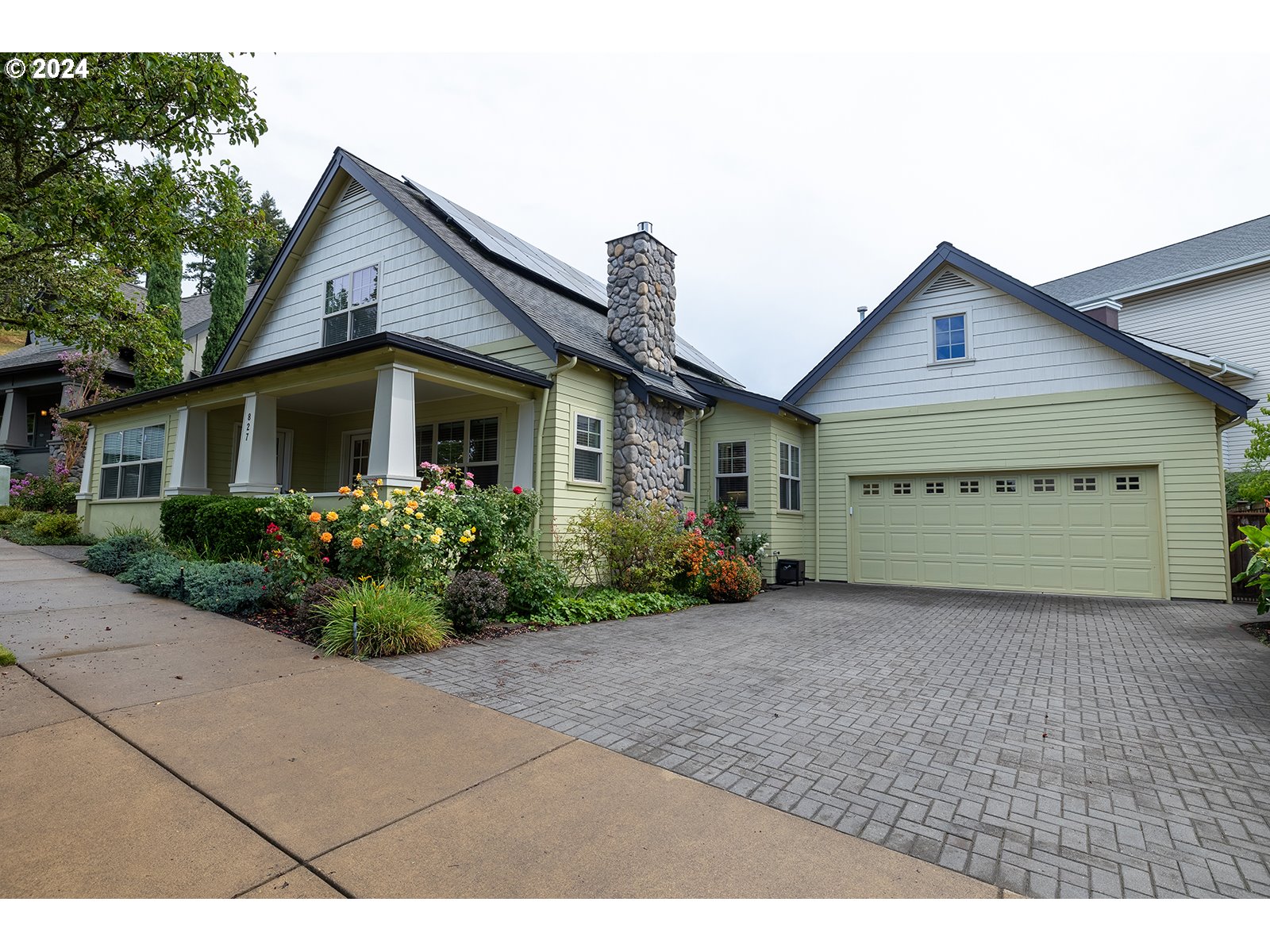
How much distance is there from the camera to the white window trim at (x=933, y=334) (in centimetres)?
1213

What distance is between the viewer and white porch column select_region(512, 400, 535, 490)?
372 inches

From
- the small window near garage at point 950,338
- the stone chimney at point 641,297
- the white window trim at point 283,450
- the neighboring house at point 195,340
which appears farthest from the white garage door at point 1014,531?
the neighboring house at point 195,340

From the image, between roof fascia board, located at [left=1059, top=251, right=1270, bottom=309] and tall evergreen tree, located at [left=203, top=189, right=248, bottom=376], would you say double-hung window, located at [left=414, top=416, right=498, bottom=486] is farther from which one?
roof fascia board, located at [left=1059, top=251, right=1270, bottom=309]

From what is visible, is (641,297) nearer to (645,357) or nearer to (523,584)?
(645,357)

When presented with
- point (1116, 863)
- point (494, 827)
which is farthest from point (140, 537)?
point (1116, 863)

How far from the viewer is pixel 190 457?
36.5 feet

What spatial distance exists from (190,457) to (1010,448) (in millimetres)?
15022

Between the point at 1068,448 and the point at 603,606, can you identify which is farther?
the point at 1068,448

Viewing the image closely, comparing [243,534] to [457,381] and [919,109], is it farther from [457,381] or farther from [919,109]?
[919,109]

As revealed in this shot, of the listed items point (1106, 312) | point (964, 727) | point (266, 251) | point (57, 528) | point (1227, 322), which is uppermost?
point (266, 251)

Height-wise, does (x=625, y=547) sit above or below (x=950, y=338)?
below

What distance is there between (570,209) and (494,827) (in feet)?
48.1

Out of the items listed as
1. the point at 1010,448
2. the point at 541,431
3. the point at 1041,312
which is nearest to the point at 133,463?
the point at 541,431

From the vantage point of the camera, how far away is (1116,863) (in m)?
2.40
